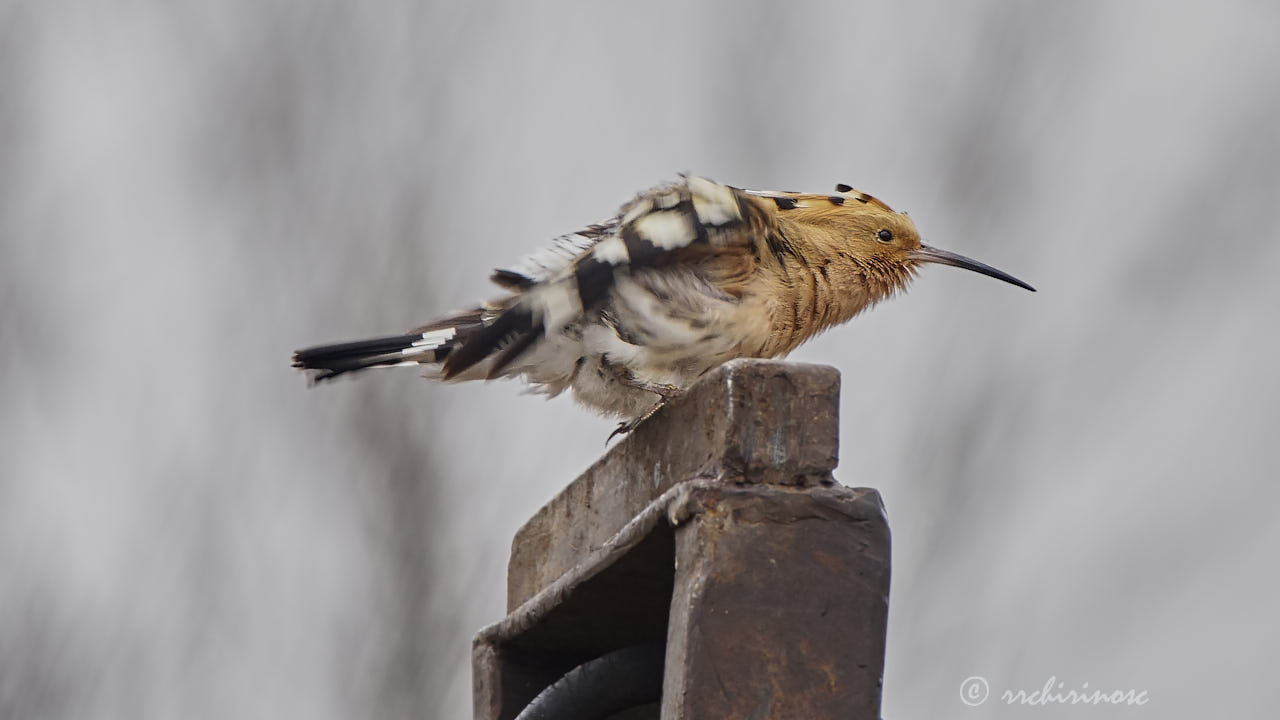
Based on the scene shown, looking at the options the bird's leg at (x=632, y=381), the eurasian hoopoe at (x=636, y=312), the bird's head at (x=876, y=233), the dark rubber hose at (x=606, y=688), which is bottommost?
the dark rubber hose at (x=606, y=688)

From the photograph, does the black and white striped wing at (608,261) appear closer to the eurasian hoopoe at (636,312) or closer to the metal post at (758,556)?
the eurasian hoopoe at (636,312)

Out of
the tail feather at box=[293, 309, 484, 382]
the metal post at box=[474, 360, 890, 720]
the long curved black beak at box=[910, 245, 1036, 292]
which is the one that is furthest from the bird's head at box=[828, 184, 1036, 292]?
the metal post at box=[474, 360, 890, 720]

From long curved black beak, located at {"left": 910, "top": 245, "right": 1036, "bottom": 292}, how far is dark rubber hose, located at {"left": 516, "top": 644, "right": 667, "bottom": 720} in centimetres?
211

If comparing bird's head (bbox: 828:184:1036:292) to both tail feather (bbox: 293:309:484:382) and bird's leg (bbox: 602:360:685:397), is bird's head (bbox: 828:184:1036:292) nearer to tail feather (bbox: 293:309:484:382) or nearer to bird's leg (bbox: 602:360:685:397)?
bird's leg (bbox: 602:360:685:397)

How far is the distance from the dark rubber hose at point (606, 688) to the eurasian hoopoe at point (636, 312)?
744 mm

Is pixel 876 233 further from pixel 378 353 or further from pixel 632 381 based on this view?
pixel 378 353

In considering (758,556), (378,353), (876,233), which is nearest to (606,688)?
(758,556)

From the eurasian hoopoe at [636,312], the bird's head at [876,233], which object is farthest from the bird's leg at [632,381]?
the bird's head at [876,233]

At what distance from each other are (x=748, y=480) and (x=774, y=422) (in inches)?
3.6

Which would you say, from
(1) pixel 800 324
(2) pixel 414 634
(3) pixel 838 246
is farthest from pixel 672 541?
(2) pixel 414 634

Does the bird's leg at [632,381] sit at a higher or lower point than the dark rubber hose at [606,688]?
higher

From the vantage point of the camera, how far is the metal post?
7.13 ft

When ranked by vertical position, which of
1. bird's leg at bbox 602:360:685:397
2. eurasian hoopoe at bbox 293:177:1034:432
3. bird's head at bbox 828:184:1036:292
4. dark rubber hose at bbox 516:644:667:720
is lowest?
dark rubber hose at bbox 516:644:667:720

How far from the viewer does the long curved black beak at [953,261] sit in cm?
455
